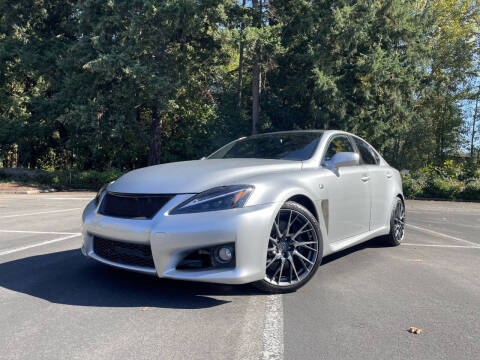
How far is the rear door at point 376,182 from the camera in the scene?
5.27 meters

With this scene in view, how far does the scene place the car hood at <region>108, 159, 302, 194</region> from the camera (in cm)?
357

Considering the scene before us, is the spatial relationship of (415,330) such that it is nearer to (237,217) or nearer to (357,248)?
(237,217)

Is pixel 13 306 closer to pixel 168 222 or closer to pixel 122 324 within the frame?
pixel 122 324

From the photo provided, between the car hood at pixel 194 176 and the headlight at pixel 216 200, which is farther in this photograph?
the car hood at pixel 194 176

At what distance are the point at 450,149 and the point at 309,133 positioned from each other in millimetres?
33820

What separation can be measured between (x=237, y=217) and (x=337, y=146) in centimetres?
210

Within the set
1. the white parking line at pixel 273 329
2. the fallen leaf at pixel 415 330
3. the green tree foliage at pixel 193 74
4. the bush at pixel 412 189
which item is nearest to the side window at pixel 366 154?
the white parking line at pixel 273 329

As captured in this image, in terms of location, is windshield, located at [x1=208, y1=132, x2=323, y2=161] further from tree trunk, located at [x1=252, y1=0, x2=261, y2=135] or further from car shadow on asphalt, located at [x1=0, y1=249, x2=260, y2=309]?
tree trunk, located at [x1=252, y1=0, x2=261, y2=135]

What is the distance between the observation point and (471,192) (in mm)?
19234

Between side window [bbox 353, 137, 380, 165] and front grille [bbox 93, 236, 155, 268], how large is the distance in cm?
302

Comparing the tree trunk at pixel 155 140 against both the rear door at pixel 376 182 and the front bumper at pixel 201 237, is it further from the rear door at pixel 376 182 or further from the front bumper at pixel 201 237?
the front bumper at pixel 201 237

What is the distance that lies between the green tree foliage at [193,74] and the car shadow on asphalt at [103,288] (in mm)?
18064

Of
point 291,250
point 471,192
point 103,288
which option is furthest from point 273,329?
point 471,192

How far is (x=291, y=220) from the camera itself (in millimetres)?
3875
